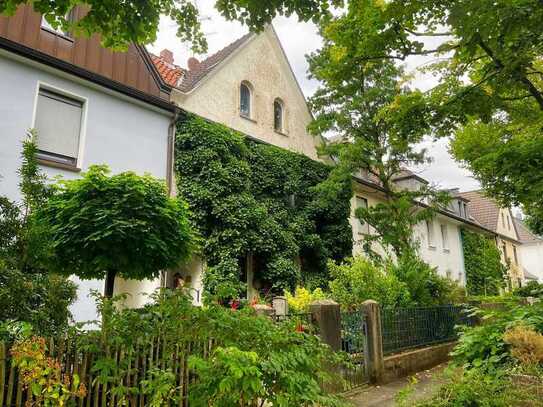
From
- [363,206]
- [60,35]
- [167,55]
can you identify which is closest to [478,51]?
[60,35]

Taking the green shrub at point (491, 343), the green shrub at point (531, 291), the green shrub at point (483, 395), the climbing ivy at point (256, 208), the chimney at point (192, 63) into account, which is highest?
the chimney at point (192, 63)

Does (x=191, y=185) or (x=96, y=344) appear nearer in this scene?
(x=96, y=344)

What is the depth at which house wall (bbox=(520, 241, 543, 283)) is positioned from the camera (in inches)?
2100

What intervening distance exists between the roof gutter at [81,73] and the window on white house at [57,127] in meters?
0.70

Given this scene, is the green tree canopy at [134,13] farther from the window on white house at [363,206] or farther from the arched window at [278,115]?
the window on white house at [363,206]

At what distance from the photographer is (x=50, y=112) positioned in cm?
1016

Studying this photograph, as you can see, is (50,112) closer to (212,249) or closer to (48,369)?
(212,249)

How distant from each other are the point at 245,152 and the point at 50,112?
5.94 m

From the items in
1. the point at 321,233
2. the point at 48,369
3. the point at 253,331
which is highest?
the point at 321,233

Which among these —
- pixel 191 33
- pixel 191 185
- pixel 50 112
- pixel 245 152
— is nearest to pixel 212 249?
pixel 191 185

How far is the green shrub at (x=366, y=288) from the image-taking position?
1117 cm

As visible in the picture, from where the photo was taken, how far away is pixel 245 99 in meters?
15.9

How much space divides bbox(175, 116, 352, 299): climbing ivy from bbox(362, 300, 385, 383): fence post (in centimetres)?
391

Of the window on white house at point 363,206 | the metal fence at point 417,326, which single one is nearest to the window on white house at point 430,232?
the window on white house at point 363,206
